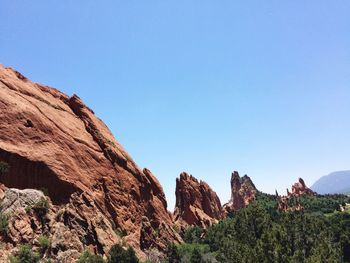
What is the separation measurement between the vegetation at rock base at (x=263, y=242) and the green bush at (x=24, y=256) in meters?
36.1

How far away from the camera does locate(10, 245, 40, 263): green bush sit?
192ft

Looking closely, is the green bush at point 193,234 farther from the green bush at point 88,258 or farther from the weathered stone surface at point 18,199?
the weathered stone surface at point 18,199

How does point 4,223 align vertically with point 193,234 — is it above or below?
below

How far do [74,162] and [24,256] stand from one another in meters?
29.3

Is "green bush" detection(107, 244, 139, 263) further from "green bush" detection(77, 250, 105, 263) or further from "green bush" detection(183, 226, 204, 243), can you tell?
"green bush" detection(183, 226, 204, 243)

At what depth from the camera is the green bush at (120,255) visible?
7099 cm

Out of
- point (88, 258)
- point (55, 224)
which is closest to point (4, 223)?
point (55, 224)

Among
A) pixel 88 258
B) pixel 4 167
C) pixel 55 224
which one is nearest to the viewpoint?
pixel 88 258

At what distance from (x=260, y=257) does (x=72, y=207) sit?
1515 inches

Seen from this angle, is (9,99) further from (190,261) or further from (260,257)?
(260,257)

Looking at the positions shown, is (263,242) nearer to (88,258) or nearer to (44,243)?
(88,258)

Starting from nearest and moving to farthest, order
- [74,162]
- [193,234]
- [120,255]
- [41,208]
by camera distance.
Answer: [41,208]
[120,255]
[74,162]
[193,234]

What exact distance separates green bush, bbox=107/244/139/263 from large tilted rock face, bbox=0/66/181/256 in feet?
8.49

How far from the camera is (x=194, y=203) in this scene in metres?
148
